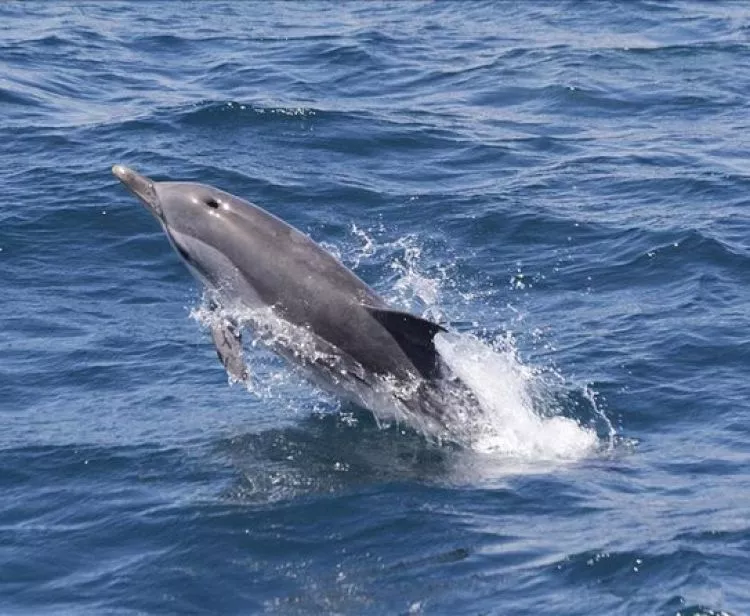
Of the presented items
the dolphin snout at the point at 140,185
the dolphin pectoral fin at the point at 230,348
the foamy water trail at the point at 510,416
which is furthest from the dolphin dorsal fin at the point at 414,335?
the dolphin snout at the point at 140,185

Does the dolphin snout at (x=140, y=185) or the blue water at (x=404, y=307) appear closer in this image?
the blue water at (x=404, y=307)

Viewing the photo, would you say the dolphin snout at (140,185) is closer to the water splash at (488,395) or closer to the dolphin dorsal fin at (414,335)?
the water splash at (488,395)

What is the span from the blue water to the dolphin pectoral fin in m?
0.53

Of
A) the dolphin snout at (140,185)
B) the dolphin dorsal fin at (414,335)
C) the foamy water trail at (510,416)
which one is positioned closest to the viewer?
the dolphin dorsal fin at (414,335)

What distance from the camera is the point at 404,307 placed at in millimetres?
14766

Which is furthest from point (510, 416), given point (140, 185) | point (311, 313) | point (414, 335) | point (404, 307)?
point (140, 185)

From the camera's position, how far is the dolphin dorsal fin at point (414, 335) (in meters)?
11.5

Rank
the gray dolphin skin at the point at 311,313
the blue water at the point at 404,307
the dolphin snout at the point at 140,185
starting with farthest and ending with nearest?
1. the dolphin snout at the point at 140,185
2. the gray dolphin skin at the point at 311,313
3. the blue water at the point at 404,307

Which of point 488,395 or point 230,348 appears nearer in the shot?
point 230,348

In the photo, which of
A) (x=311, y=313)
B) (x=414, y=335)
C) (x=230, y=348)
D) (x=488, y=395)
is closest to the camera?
(x=414, y=335)

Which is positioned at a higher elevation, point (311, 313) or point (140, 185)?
point (140, 185)

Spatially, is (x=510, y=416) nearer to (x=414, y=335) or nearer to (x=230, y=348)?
(x=414, y=335)

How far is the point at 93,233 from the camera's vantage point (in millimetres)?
17016

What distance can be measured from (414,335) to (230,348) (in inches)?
56.5
